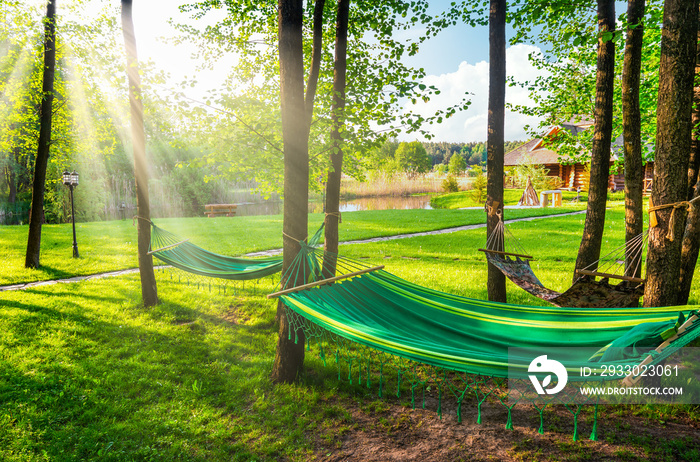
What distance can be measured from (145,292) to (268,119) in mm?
2553

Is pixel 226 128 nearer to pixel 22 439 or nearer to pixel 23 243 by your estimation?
pixel 22 439

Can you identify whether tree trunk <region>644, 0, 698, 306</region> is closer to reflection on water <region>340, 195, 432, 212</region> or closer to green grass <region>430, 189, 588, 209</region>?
green grass <region>430, 189, 588, 209</region>

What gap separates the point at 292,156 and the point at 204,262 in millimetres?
2344

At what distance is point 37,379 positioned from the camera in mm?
2738

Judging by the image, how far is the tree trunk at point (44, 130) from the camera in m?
5.80

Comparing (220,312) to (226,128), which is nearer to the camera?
(226,128)

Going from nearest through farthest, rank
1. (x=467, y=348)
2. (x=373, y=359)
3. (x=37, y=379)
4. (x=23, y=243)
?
1. (x=467, y=348)
2. (x=37, y=379)
3. (x=373, y=359)
4. (x=23, y=243)

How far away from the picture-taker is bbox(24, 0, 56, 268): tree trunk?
19.0 ft

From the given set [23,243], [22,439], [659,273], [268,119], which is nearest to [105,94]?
[23,243]

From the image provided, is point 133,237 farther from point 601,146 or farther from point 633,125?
point 633,125

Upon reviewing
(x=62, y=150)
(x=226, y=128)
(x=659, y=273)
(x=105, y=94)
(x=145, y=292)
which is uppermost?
(x=105, y=94)

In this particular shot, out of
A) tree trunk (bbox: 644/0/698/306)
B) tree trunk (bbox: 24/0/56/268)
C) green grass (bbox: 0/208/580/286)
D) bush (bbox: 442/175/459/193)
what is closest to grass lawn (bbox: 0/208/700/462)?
tree trunk (bbox: 644/0/698/306)

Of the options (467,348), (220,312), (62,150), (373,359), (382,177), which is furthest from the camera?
(382,177)

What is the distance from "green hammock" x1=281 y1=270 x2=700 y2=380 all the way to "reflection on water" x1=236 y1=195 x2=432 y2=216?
55.0 ft
